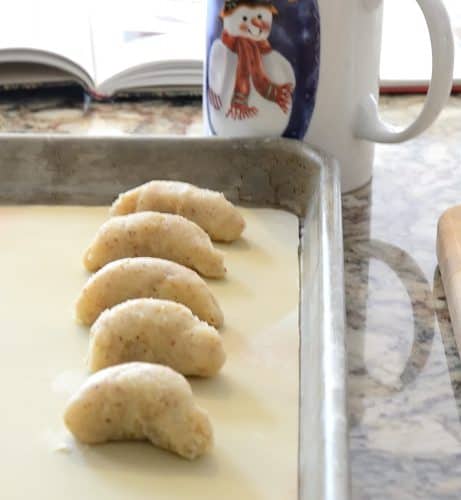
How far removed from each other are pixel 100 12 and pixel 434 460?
963mm

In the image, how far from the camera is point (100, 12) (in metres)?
1.40

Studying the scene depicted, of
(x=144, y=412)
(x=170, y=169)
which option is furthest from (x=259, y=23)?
(x=144, y=412)

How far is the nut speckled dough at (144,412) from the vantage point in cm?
60

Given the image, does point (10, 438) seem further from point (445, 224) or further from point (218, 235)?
point (445, 224)

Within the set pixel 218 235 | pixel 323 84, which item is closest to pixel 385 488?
pixel 218 235

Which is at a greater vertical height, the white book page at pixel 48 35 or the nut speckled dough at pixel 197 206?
the white book page at pixel 48 35

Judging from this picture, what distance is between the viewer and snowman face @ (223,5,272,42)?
2.79 feet

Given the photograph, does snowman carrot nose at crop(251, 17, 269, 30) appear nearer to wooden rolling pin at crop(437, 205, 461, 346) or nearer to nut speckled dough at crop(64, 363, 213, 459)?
wooden rolling pin at crop(437, 205, 461, 346)

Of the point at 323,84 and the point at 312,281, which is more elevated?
the point at 323,84

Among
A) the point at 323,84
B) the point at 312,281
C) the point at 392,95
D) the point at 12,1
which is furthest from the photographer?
the point at 12,1

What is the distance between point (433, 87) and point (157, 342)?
357mm

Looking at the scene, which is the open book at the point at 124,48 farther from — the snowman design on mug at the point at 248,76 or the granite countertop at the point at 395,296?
the snowman design on mug at the point at 248,76

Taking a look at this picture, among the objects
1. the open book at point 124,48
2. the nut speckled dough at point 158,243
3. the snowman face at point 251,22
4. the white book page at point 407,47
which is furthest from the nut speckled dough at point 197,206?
the white book page at point 407,47

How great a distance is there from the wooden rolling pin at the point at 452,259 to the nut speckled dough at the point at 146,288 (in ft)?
0.56
